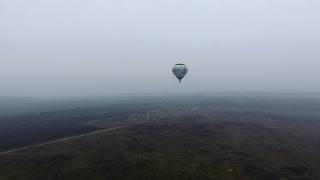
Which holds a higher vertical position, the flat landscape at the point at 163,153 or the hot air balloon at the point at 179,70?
the hot air balloon at the point at 179,70

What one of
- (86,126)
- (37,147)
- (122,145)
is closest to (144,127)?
(86,126)

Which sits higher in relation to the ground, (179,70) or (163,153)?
(179,70)

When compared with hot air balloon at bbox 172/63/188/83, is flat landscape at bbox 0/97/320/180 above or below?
below

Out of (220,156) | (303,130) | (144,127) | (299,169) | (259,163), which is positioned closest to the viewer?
(299,169)

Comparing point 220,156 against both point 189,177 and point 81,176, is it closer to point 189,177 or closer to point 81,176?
point 189,177

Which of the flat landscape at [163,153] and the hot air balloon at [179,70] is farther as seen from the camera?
the hot air balloon at [179,70]

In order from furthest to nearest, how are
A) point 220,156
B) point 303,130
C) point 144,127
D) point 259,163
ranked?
point 144,127 → point 303,130 → point 220,156 → point 259,163

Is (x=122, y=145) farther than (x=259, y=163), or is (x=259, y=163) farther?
(x=122, y=145)

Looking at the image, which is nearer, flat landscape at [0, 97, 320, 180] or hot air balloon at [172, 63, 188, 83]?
flat landscape at [0, 97, 320, 180]

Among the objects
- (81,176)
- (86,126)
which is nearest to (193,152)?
(81,176)

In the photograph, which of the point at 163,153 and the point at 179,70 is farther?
the point at 179,70
